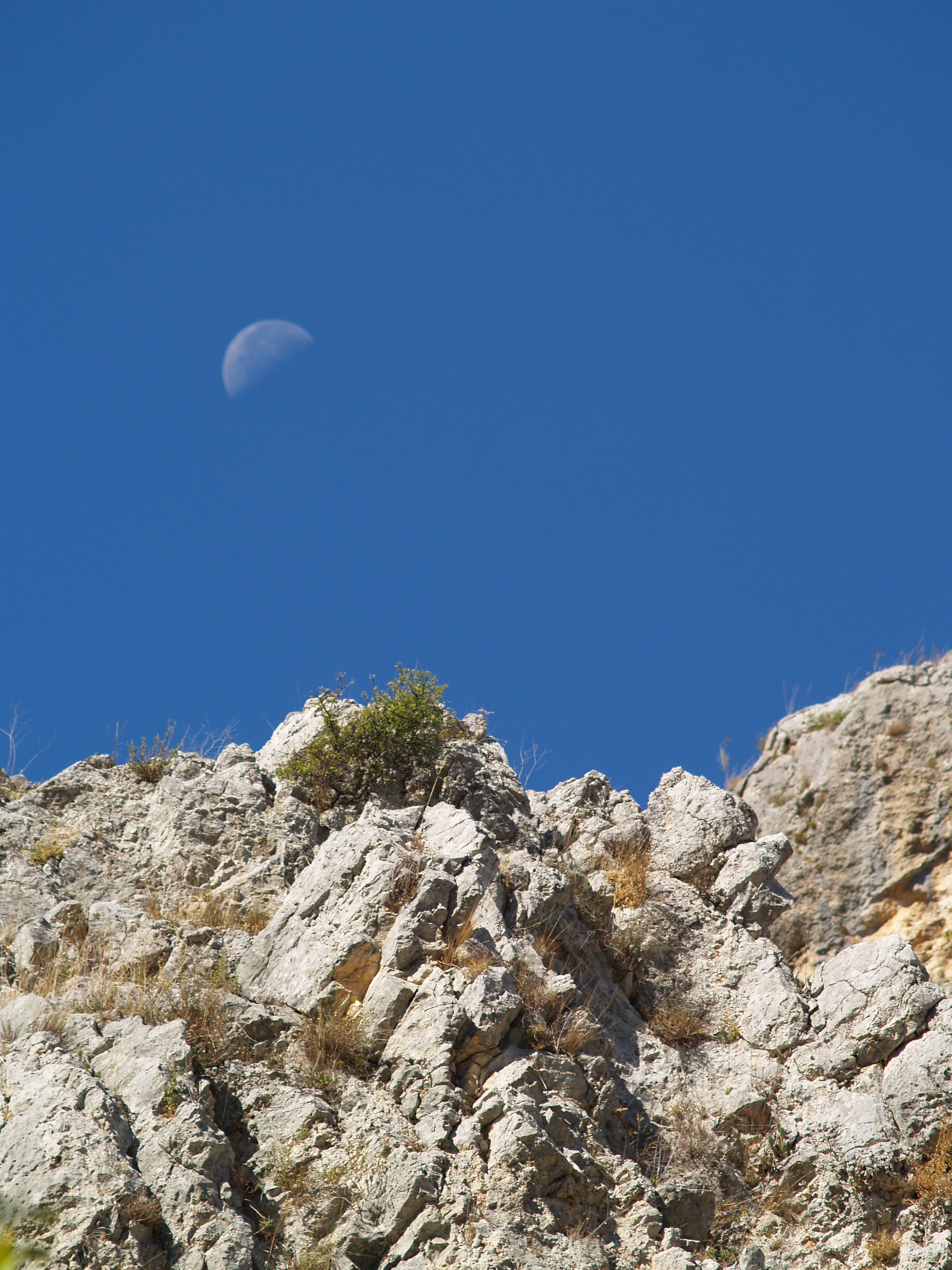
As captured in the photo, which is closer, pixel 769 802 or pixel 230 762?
pixel 230 762

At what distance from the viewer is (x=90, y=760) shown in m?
13.9

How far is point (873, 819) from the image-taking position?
1828 centimetres

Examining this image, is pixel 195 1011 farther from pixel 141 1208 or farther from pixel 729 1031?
pixel 729 1031

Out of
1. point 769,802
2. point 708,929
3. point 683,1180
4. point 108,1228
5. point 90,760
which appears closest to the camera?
point 108,1228

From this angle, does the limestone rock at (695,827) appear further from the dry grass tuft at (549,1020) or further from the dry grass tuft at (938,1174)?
the dry grass tuft at (938,1174)

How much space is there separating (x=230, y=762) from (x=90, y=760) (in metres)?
1.94

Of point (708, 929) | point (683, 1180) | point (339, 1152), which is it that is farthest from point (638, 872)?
point (339, 1152)

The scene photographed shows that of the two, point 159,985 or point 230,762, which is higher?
point 230,762

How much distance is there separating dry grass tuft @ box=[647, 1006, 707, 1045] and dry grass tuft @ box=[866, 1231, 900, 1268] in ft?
8.87

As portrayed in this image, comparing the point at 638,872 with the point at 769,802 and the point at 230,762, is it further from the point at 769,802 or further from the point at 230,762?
the point at 769,802

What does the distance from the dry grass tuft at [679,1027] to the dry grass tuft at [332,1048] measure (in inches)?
143

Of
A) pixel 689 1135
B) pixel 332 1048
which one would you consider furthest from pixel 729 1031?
pixel 332 1048

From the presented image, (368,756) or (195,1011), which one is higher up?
(368,756)

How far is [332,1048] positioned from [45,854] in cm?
502
